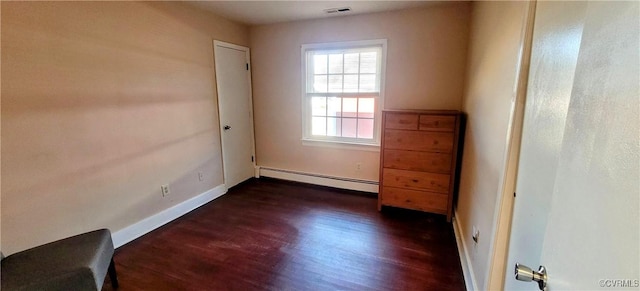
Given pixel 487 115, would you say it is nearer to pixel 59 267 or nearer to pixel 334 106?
pixel 334 106

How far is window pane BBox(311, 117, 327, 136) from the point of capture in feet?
12.2

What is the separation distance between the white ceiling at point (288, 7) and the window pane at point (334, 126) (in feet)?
4.29

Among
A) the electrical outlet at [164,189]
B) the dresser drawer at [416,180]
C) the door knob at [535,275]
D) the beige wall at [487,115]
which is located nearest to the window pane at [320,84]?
the dresser drawer at [416,180]

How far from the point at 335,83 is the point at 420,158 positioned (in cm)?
149

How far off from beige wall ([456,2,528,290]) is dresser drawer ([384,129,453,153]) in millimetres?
185

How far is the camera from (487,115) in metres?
1.78

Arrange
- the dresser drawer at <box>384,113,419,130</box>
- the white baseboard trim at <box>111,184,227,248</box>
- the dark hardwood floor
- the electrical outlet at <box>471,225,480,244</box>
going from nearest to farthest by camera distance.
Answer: the electrical outlet at <box>471,225,480,244</box>, the dark hardwood floor, the white baseboard trim at <box>111,184,227,248</box>, the dresser drawer at <box>384,113,419,130</box>

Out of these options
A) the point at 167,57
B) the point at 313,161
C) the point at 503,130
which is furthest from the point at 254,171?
the point at 503,130

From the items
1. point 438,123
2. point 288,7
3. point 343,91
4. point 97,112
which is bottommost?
point 438,123

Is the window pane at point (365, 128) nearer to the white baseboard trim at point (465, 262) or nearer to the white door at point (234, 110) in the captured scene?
the white baseboard trim at point (465, 262)

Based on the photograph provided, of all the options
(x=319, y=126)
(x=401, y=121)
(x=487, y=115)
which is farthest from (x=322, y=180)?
(x=487, y=115)

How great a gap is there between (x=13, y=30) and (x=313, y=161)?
2.98m

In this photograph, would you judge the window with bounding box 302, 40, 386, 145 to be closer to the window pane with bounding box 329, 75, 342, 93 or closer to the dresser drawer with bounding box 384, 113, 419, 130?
the window pane with bounding box 329, 75, 342, 93

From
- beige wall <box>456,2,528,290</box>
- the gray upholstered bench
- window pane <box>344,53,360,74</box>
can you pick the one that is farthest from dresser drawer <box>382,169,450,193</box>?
the gray upholstered bench
